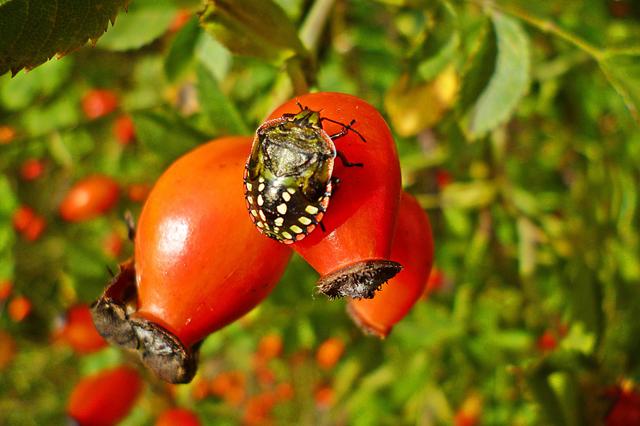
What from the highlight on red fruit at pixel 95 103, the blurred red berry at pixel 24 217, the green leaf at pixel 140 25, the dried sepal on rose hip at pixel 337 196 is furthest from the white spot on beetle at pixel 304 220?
the blurred red berry at pixel 24 217

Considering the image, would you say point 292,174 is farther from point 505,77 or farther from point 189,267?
point 505,77

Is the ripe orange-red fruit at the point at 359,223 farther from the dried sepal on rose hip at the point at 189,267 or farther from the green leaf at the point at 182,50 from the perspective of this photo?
the green leaf at the point at 182,50

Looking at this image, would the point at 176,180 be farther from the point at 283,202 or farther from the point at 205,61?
the point at 205,61

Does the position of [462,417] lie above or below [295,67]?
below

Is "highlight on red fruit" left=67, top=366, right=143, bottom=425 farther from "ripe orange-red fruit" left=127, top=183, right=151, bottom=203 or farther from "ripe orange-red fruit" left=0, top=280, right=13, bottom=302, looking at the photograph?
"ripe orange-red fruit" left=127, top=183, right=151, bottom=203

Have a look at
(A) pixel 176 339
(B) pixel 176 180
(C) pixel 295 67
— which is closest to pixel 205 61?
(C) pixel 295 67

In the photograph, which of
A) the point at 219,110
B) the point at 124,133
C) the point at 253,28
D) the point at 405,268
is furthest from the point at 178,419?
the point at 253,28

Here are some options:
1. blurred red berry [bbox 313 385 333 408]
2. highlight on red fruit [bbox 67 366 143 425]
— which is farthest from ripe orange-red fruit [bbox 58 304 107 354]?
blurred red berry [bbox 313 385 333 408]
